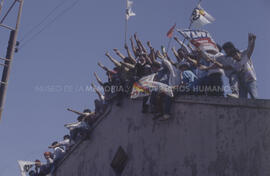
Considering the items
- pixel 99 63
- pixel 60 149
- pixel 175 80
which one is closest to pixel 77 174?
pixel 60 149

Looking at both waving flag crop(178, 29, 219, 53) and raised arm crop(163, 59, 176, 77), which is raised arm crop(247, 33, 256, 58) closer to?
waving flag crop(178, 29, 219, 53)

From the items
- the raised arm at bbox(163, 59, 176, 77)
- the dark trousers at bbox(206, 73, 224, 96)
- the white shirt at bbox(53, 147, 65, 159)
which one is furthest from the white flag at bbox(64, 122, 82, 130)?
the dark trousers at bbox(206, 73, 224, 96)

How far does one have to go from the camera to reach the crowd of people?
995 centimetres

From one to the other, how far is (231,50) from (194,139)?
6.96ft

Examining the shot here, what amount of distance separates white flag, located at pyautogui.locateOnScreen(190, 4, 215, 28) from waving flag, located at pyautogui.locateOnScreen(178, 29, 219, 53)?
0.88 meters

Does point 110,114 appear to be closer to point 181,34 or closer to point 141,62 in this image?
point 141,62

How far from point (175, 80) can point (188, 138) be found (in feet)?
4.99

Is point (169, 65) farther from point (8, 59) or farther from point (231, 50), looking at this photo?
point (8, 59)

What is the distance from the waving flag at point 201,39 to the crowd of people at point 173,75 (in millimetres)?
108

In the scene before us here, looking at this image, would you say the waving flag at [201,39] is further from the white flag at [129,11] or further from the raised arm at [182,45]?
the white flag at [129,11]

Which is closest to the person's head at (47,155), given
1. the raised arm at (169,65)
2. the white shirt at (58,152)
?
the white shirt at (58,152)

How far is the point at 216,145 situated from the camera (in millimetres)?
9773

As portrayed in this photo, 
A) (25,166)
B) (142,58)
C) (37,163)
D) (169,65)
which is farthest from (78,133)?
(169,65)

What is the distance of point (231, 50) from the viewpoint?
9969 mm
